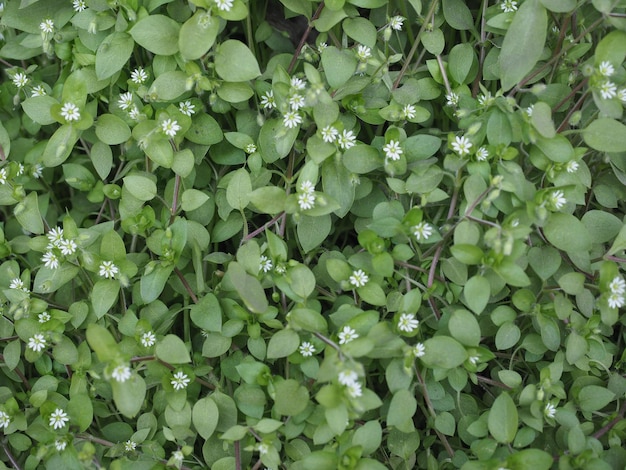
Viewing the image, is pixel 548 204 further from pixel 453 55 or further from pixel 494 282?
pixel 453 55

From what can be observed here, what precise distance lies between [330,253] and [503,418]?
50 cm

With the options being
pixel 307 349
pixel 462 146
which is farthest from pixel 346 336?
pixel 462 146

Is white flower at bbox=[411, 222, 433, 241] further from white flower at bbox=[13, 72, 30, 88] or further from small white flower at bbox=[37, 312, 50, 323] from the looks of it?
white flower at bbox=[13, 72, 30, 88]

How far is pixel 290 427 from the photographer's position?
1.26m

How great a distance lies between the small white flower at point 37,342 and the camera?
1353 mm

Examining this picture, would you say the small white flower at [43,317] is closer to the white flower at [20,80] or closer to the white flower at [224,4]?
the white flower at [20,80]

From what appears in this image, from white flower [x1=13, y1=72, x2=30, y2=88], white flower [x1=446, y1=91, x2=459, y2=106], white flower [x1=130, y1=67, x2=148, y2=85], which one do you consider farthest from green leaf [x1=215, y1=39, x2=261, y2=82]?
white flower [x1=13, y1=72, x2=30, y2=88]

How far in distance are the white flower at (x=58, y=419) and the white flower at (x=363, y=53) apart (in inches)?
39.1

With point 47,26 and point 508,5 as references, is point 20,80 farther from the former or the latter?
point 508,5

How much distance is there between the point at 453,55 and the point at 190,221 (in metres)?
0.71

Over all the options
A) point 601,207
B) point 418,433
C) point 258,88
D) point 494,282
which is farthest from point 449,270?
point 258,88

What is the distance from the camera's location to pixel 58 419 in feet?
4.30

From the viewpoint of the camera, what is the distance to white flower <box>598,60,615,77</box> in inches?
48.2

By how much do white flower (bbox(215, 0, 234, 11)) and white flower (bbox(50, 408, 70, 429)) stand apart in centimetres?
92
